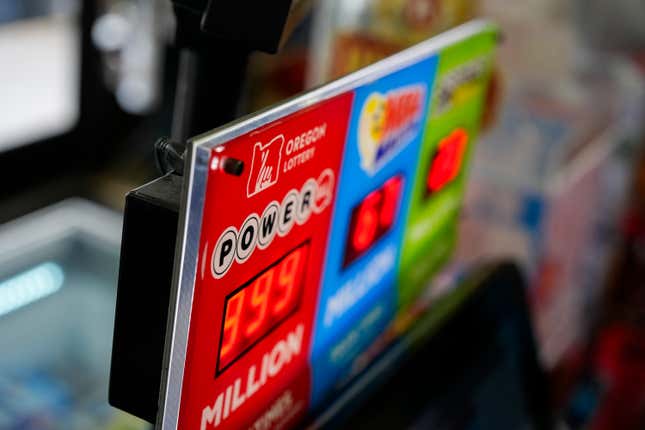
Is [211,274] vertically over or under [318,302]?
over

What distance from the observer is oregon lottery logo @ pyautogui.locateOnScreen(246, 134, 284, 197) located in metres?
0.72

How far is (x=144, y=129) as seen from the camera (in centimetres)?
354

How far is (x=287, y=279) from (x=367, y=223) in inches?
7.1

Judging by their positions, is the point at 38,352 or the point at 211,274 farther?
the point at 38,352

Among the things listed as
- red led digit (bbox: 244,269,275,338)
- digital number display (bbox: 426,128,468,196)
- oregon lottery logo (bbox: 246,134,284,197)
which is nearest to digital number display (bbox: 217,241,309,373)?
red led digit (bbox: 244,269,275,338)

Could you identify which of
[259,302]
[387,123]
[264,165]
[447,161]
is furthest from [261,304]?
[447,161]

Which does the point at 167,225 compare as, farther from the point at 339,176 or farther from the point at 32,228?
the point at 32,228

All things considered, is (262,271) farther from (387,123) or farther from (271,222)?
(387,123)

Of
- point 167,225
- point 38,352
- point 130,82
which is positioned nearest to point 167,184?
point 167,225

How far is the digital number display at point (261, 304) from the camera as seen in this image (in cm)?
79

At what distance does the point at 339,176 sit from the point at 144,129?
8.99 feet

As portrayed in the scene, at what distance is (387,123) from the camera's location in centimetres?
99

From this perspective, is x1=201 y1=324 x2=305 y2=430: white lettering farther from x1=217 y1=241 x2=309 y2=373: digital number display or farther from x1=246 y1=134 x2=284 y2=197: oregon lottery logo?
x1=246 y1=134 x2=284 y2=197: oregon lottery logo

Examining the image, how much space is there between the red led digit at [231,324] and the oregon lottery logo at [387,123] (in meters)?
0.24
